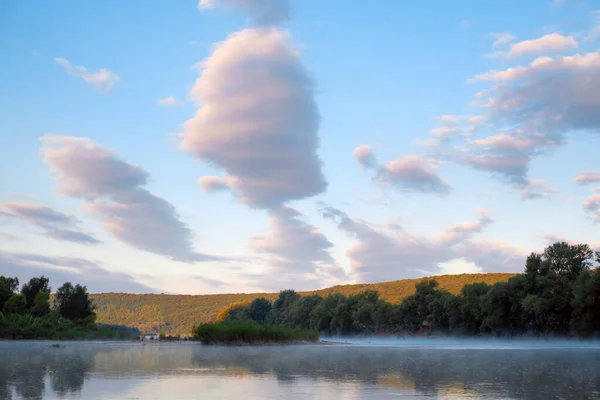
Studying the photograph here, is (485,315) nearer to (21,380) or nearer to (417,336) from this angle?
(417,336)

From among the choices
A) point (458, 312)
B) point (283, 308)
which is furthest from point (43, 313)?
point (283, 308)

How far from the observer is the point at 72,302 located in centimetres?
10262

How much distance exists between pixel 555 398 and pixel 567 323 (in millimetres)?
74076

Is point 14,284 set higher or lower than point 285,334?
higher

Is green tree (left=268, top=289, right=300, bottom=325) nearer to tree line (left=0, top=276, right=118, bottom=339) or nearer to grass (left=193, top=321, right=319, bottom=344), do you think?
tree line (left=0, top=276, right=118, bottom=339)

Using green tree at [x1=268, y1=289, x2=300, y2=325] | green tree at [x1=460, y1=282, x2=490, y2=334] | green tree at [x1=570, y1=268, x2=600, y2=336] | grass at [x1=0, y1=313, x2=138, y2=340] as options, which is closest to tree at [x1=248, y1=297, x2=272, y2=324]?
green tree at [x1=268, y1=289, x2=300, y2=325]

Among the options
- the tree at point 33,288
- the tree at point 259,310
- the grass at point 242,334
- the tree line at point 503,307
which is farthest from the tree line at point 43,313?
the tree at point 259,310

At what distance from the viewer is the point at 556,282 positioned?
84.3m

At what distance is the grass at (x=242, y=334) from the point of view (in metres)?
72.4

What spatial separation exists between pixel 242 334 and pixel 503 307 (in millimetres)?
42567

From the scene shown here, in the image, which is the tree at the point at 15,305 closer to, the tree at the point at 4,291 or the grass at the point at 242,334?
the tree at the point at 4,291

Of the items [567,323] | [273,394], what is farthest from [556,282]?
[273,394]

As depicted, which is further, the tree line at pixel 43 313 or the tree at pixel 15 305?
the tree at pixel 15 305

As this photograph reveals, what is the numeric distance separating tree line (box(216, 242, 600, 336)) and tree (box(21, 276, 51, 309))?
144ft
